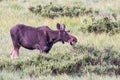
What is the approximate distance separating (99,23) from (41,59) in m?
4.42

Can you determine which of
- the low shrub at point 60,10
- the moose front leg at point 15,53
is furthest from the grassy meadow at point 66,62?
the low shrub at point 60,10

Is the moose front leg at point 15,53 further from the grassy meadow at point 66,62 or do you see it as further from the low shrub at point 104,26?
the low shrub at point 104,26

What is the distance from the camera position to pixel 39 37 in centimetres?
1007

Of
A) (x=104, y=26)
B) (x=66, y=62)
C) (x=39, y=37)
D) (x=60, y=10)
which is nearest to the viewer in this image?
(x=66, y=62)

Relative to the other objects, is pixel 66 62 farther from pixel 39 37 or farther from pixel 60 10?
pixel 60 10

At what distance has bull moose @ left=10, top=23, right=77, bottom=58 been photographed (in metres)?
9.96

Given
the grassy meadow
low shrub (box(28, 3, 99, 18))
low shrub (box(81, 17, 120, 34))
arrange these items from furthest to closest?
low shrub (box(28, 3, 99, 18)) < low shrub (box(81, 17, 120, 34)) < the grassy meadow

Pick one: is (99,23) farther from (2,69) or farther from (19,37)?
(2,69)

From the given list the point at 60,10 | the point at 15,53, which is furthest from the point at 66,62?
the point at 60,10

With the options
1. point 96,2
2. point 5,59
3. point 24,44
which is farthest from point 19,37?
point 96,2

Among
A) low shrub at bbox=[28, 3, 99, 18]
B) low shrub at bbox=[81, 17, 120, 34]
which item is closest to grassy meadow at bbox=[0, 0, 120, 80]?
low shrub at bbox=[81, 17, 120, 34]

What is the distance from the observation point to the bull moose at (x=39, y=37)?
9.96 m

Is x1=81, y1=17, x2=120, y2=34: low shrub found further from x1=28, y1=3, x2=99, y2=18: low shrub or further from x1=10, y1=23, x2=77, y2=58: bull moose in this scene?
x1=10, y1=23, x2=77, y2=58: bull moose

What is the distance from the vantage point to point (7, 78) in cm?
809
